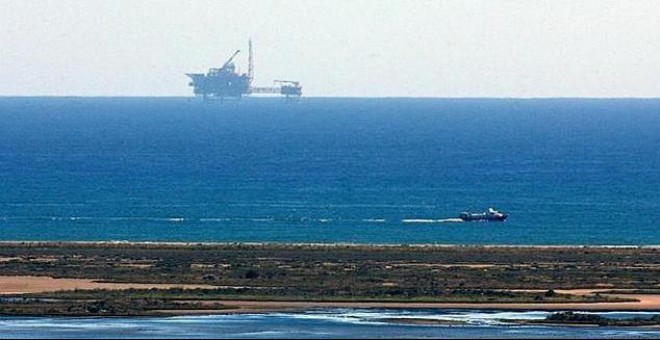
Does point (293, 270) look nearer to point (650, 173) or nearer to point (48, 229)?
point (48, 229)

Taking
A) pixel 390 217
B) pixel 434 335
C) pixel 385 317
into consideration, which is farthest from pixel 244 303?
pixel 390 217

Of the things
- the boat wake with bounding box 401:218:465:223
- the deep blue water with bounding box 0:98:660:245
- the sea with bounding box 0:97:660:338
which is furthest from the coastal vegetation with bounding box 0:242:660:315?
the boat wake with bounding box 401:218:465:223

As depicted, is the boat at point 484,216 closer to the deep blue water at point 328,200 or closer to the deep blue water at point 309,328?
the deep blue water at point 328,200

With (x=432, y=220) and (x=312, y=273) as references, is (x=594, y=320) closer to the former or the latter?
(x=312, y=273)

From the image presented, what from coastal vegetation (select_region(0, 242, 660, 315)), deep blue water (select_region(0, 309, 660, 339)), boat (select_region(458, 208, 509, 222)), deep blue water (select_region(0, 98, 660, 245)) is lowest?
deep blue water (select_region(0, 98, 660, 245))

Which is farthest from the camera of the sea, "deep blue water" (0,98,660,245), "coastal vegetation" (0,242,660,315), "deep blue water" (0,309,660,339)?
"deep blue water" (0,98,660,245)

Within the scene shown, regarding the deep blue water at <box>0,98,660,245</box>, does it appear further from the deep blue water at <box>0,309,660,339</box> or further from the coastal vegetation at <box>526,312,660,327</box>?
the coastal vegetation at <box>526,312,660,327</box>

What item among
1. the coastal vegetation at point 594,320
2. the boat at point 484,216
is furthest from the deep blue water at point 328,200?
the coastal vegetation at point 594,320

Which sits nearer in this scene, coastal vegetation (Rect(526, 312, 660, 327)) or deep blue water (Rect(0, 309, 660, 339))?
deep blue water (Rect(0, 309, 660, 339))

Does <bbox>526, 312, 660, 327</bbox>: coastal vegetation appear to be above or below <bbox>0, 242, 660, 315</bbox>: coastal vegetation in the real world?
above
